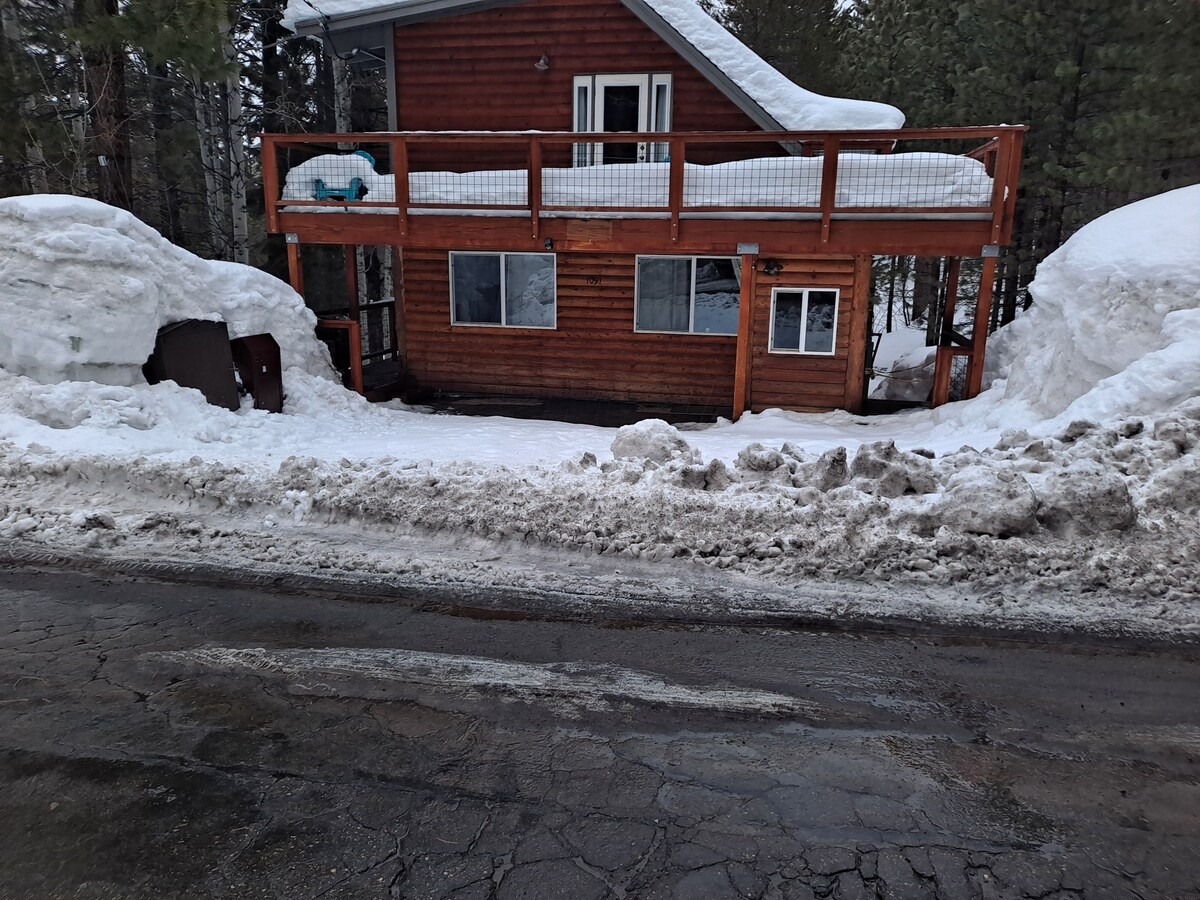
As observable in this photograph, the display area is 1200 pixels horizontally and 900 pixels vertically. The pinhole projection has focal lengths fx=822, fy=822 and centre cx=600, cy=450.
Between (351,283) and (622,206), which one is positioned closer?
(622,206)

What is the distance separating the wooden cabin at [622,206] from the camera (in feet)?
35.2

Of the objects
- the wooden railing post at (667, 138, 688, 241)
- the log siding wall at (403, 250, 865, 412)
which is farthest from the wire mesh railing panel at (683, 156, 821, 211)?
the log siding wall at (403, 250, 865, 412)

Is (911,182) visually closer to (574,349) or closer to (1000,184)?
(1000,184)

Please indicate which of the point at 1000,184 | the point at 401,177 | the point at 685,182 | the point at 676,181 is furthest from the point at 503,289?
the point at 1000,184

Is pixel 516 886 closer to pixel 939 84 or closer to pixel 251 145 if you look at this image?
pixel 939 84

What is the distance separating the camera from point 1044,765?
376 cm

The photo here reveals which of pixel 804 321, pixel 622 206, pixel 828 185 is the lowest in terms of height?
pixel 804 321

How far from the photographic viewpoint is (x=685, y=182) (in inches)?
438

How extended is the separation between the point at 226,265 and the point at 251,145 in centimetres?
1384

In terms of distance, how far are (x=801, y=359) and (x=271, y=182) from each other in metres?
8.16

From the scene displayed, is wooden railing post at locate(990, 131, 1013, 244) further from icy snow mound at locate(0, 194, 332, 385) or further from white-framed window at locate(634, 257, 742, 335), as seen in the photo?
icy snow mound at locate(0, 194, 332, 385)

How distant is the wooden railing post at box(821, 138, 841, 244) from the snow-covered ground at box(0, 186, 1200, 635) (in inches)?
107

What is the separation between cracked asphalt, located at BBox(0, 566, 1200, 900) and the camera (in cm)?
312

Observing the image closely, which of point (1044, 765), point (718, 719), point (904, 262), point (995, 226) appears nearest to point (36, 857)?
point (718, 719)
